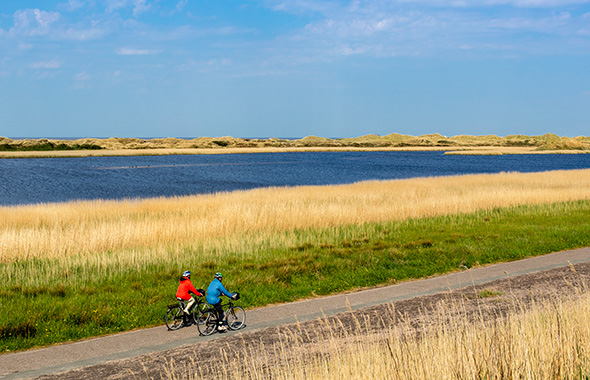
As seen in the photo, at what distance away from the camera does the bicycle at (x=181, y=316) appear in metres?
10.0

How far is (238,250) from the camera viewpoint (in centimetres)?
1766

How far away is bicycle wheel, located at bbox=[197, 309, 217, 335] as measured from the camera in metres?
9.80

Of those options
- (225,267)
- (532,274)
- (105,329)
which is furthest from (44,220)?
(532,274)

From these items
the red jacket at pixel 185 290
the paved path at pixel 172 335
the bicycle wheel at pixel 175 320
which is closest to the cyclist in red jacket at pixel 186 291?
the red jacket at pixel 185 290

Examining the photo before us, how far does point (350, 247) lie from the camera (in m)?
18.2

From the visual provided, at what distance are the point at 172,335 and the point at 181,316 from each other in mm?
552

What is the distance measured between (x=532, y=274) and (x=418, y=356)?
9197 millimetres

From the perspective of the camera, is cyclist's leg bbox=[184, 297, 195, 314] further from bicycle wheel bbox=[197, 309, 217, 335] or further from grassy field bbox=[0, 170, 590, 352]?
grassy field bbox=[0, 170, 590, 352]

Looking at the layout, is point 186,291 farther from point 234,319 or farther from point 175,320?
point 234,319

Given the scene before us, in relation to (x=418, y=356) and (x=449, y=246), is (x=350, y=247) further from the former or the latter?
(x=418, y=356)

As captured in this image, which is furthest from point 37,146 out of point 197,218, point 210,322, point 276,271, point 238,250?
point 210,322

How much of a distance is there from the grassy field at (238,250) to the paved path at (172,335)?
585mm

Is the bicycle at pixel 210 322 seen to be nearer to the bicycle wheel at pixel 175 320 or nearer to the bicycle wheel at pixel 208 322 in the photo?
the bicycle wheel at pixel 208 322

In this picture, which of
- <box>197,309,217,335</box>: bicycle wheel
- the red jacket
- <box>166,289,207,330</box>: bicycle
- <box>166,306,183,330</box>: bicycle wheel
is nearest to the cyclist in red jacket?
the red jacket
